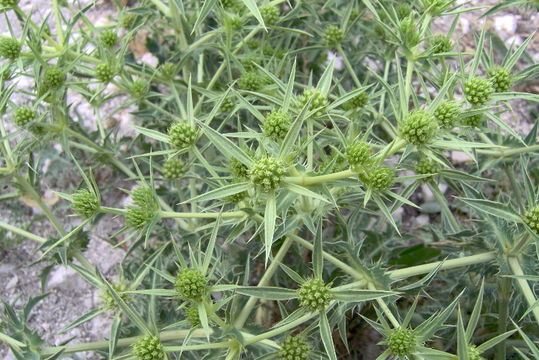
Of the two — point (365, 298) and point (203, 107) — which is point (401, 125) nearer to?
point (365, 298)

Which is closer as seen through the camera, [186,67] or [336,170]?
[336,170]

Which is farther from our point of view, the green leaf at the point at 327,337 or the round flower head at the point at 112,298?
the round flower head at the point at 112,298

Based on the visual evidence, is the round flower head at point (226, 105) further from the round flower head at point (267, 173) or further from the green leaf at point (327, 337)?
the green leaf at point (327, 337)

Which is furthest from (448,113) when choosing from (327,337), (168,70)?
(168,70)

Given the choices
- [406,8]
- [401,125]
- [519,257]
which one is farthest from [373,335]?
[406,8]

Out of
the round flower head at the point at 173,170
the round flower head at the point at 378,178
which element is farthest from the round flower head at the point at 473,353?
the round flower head at the point at 173,170

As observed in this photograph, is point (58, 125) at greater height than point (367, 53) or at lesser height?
greater
